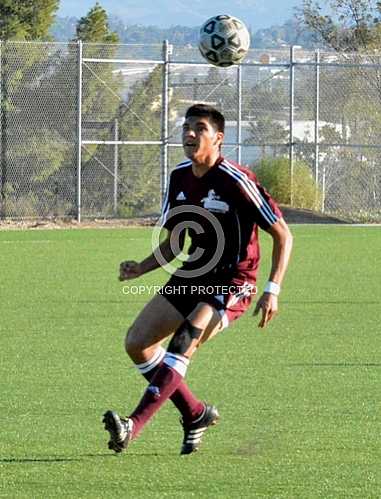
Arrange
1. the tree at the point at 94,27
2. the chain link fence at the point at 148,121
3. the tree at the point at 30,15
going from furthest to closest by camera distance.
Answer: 1. the tree at the point at 94,27
2. the tree at the point at 30,15
3. the chain link fence at the point at 148,121

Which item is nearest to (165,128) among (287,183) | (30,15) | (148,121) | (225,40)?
(148,121)

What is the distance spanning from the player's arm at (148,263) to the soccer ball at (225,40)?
315 inches

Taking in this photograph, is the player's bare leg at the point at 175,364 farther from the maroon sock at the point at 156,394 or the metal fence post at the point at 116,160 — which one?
the metal fence post at the point at 116,160

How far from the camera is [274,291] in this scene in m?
7.45

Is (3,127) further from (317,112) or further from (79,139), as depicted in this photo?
(317,112)

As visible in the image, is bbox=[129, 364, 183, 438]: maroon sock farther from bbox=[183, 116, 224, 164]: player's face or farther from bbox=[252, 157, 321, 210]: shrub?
bbox=[252, 157, 321, 210]: shrub

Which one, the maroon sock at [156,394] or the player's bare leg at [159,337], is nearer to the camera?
the maroon sock at [156,394]

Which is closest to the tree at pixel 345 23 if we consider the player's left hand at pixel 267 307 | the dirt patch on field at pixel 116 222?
the dirt patch on field at pixel 116 222

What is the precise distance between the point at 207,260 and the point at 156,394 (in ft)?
2.64

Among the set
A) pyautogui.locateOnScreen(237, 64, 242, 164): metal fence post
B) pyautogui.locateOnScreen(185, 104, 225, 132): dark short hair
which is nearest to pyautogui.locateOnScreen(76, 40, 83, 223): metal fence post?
pyautogui.locateOnScreen(237, 64, 242, 164): metal fence post

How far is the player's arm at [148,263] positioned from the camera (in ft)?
25.6

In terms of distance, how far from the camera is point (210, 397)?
9.24 m

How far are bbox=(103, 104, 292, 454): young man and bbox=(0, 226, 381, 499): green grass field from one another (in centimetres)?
52

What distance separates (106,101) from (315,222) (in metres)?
4.73
